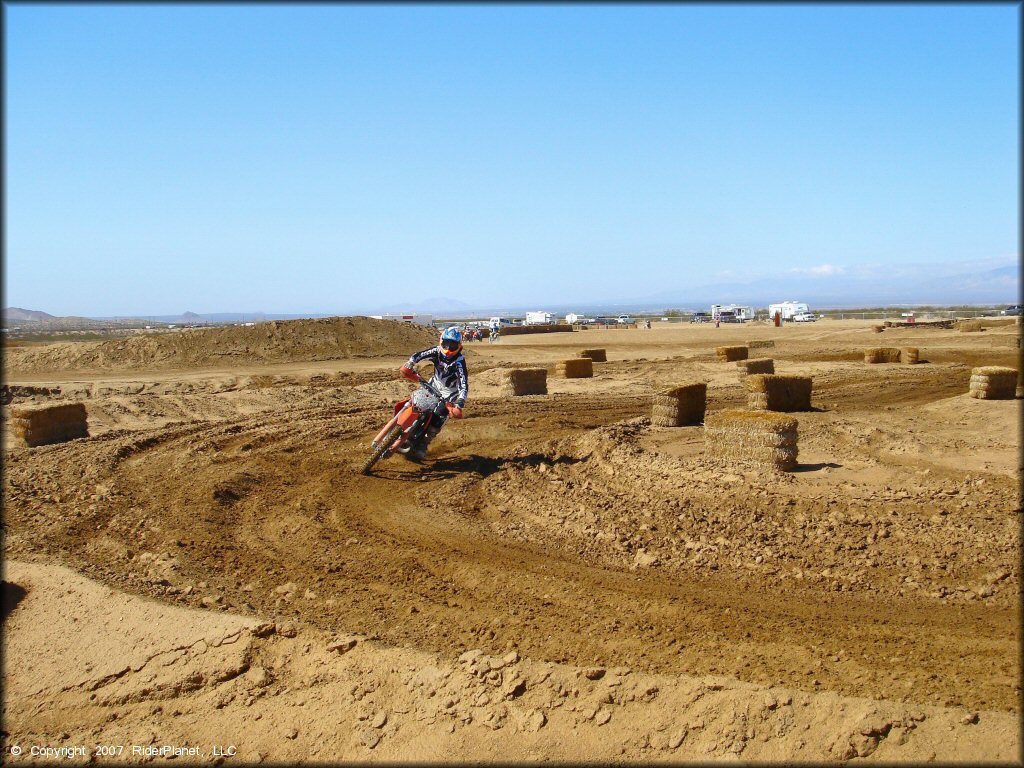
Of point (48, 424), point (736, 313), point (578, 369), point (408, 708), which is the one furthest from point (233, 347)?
point (736, 313)

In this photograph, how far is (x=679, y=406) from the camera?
44.9ft

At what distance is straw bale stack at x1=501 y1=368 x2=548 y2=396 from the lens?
20.5m

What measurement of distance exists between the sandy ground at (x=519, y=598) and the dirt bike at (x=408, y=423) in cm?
39

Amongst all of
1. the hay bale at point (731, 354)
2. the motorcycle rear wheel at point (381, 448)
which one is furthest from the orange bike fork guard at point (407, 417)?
the hay bale at point (731, 354)

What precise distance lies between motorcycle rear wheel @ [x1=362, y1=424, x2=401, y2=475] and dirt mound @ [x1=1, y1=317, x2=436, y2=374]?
24835 mm

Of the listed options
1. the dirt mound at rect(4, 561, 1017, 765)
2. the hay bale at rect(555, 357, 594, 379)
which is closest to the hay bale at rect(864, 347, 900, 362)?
the hay bale at rect(555, 357, 594, 379)

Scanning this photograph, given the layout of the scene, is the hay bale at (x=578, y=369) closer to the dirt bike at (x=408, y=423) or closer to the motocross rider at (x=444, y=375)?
the motocross rider at (x=444, y=375)

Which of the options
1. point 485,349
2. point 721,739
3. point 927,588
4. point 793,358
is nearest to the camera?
point 721,739

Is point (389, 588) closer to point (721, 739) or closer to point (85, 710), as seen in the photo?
point (85, 710)

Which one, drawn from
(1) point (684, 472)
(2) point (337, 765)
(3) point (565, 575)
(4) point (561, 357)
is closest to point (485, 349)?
(4) point (561, 357)

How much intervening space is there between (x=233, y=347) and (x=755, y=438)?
3019 cm

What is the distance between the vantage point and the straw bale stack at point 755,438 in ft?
32.8

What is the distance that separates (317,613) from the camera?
6.31 m

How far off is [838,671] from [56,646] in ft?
19.0
